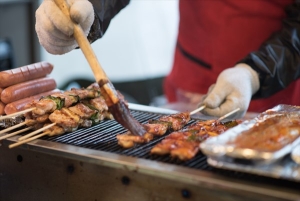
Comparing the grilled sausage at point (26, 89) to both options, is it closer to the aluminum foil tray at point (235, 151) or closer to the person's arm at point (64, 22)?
the person's arm at point (64, 22)

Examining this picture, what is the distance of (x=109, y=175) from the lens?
72.2 inches

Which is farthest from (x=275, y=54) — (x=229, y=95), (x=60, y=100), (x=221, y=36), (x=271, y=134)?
(x=60, y=100)

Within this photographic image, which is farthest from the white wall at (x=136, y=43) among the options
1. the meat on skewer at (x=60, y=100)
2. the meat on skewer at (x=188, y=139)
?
the meat on skewer at (x=188, y=139)

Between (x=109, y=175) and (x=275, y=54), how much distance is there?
1386 mm

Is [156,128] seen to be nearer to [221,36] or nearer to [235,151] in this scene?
[235,151]

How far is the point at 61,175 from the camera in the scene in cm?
196

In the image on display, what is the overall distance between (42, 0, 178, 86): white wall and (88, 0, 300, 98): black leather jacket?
350cm

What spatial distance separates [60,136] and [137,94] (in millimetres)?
3091

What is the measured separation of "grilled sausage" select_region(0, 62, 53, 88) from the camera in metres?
2.38

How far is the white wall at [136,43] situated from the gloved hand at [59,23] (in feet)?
12.8

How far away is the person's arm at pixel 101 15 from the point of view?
258cm

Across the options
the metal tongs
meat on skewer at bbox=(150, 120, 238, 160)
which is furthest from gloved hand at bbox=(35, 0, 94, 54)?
meat on skewer at bbox=(150, 120, 238, 160)

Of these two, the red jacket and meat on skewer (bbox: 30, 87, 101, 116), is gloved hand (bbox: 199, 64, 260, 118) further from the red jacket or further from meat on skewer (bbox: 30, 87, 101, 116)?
the red jacket

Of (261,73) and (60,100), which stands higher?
(60,100)
